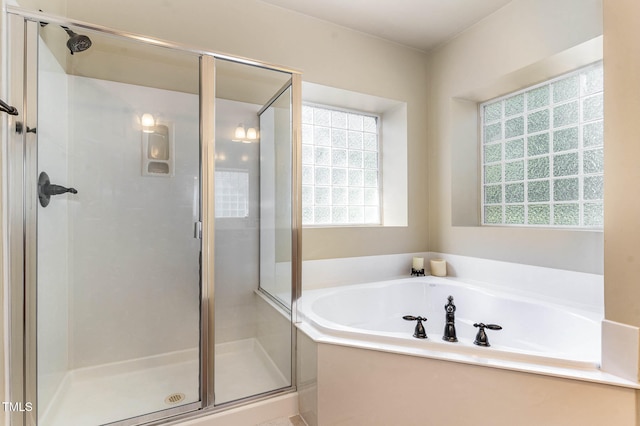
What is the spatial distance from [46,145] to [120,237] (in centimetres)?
67

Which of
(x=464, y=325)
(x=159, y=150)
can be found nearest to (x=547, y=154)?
(x=464, y=325)

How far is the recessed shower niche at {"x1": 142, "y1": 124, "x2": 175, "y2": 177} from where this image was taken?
1928 mm

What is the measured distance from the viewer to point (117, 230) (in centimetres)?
187

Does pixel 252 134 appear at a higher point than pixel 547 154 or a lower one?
higher

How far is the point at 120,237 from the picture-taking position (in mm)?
1879

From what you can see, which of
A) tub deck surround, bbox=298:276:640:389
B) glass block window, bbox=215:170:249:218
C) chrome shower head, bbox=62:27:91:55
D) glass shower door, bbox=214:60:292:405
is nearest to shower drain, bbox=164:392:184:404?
glass shower door, bbox=214:60:292:405

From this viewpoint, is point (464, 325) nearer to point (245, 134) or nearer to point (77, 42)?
point (245, 134)

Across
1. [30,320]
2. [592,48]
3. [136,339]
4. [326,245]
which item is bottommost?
[136,339]

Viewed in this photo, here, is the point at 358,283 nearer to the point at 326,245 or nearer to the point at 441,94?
the point at 326,245

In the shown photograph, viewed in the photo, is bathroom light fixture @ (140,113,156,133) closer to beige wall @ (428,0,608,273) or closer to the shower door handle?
the shower door handle

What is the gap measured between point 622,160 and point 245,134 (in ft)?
6.65

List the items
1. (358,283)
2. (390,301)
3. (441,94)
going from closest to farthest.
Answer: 1. (390,301)
2. (358,283)
3. (441,94)

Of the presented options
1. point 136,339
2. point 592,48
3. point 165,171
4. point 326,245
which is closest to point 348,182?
point 326,245

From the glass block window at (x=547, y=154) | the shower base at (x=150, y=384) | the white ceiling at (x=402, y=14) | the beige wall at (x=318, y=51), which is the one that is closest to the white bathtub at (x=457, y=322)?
the beige wall at (x=318, y=51)
